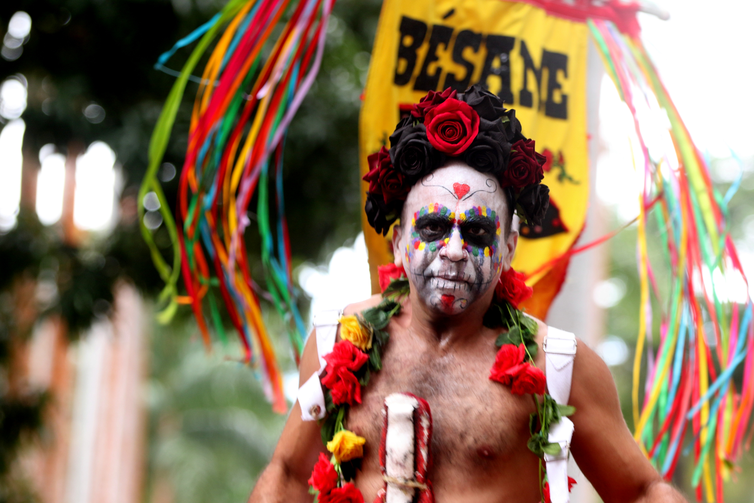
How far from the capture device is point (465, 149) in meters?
1.82

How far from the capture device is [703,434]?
2.56 metres

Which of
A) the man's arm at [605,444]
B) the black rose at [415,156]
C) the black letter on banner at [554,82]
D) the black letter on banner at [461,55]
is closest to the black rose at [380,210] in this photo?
the black rose at [415,156]

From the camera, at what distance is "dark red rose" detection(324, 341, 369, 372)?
6.16ft

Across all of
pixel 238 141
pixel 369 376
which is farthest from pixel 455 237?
pixel 238 141

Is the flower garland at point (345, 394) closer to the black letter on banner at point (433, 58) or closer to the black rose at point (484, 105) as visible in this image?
the black rose at point (484, 105)

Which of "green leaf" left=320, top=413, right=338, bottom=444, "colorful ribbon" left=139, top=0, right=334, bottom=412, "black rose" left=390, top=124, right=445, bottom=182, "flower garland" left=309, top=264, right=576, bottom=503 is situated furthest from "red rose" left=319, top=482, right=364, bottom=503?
"colorful ribbon" left=139, top=0, right=334, bottom=412

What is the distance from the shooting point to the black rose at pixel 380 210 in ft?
6.40

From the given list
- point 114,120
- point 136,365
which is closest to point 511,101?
point 114,120

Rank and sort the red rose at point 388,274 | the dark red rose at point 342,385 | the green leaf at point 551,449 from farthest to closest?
1. the red rose at point 388,274
2. the dark red rose at point 342,385
3. the green leaf at point 551,449

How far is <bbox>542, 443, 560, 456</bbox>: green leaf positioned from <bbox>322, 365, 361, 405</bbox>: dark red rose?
1.53 ft

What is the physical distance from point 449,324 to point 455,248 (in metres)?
0.23

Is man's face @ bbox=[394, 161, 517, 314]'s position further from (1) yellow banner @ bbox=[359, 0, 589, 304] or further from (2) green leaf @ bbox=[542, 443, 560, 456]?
(1) yellow banner @ bbox=[359, 0, 589, 304]

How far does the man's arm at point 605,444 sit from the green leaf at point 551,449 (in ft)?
0.41

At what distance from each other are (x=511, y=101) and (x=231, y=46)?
1.23 meters
